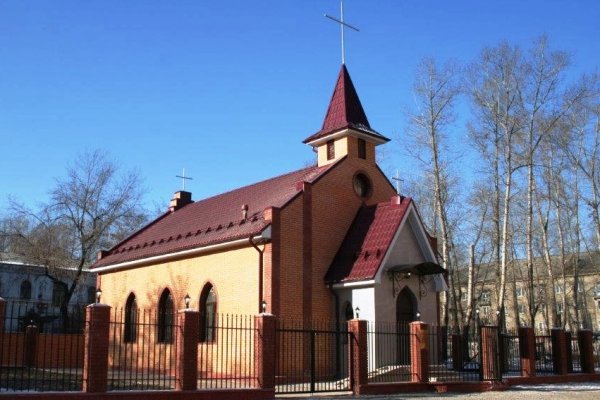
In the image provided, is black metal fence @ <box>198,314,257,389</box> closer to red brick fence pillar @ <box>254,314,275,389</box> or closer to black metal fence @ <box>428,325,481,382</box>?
red brick fence pillar @ <box>254,314,275,389</box>

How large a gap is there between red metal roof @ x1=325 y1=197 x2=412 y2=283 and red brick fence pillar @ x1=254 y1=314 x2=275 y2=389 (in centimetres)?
520

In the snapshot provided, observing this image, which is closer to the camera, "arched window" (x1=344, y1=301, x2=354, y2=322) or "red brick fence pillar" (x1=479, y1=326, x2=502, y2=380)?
"red brick fence pillar" (x1=479, y1=326, x2=502, y2=380)

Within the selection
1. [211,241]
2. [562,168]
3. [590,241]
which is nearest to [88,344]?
[211,241]

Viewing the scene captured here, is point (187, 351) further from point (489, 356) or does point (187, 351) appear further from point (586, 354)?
point (586, 354)

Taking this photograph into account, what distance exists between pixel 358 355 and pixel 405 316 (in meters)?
5.02

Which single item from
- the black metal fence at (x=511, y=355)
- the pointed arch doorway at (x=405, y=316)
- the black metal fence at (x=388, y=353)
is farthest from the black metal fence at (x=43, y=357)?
the black metal fence at (x=511, y=355)

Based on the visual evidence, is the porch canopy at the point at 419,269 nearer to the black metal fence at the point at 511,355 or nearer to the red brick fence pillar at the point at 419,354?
the red brick fence pillar at the point at 419,354

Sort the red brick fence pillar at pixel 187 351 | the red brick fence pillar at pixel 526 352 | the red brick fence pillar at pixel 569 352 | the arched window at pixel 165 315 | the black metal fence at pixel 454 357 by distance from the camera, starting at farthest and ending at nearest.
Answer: the arched window at pixel 165 315 → the red brick fence pillar at pixel 569 352 → the red brick fence pillar at pixel 526 352 → the black metal fence at pixel 454 357 → the red brick fence pillar at pixel 187 351

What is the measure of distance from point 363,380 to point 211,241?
7689 millimetres

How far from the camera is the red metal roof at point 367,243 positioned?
20297mm

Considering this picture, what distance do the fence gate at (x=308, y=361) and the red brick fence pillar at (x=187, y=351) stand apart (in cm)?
410

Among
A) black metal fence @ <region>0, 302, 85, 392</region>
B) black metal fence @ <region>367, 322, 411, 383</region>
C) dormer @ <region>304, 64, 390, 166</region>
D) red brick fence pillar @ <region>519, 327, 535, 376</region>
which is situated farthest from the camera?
dormer @ <region>304, 64, 390, 166</region>

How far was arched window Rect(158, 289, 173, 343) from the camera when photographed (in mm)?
24031

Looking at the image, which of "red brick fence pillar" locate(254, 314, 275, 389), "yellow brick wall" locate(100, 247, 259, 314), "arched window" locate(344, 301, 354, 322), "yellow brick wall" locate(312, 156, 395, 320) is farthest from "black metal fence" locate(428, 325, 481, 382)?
"yellow brick wall" locate(100, 247, 259, 314)
